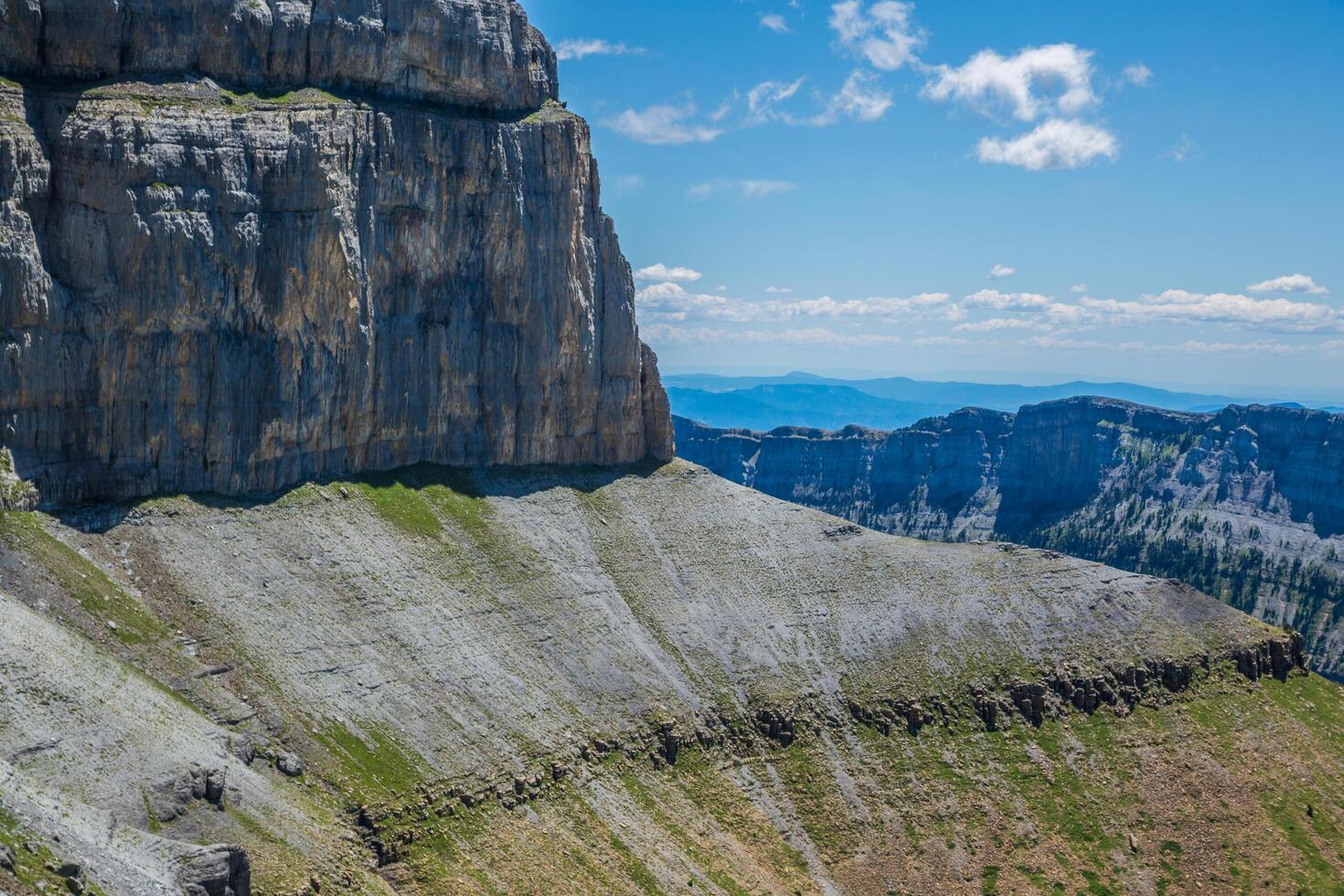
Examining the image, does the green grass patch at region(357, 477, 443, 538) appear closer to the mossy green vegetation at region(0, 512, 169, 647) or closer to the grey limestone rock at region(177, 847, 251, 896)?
the mossy green vegetation at region(0, 512, 169, 647)

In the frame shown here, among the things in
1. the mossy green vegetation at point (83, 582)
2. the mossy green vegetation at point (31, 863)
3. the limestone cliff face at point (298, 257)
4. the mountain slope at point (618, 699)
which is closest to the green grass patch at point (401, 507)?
the mountain slope at point (618, 699)

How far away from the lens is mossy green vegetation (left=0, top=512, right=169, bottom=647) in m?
87.6

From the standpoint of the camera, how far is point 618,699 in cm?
11069

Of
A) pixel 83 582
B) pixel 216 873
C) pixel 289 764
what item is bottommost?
pixel 289 764

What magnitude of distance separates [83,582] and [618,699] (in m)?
46.2

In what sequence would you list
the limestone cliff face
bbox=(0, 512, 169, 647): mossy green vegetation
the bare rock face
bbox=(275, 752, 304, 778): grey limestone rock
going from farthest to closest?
the bare rock face, the limestone cliff face, bbox=(0, 512, 169, 647): mossy green vegetation, bbox=(275, 752, 304, 778): grey limestone rock

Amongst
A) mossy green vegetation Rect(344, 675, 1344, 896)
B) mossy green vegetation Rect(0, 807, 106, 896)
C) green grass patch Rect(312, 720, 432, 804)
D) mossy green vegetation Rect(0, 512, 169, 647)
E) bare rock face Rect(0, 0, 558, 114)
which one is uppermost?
bare rock face Rect(0, 0, 558, 114)

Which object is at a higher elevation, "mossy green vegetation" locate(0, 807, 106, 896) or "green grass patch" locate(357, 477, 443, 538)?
"green grass patch" locate(357, 477, 443, 538)

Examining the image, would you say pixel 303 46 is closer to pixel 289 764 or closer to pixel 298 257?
pixel 298 257

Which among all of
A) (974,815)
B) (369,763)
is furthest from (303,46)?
(974,815)

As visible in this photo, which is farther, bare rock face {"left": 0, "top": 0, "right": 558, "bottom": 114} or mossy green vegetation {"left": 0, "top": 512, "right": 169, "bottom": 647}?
bare rock face {"left": 0, "top": 0, "right": 558, "bottom": 114}

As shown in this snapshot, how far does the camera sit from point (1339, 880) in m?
109

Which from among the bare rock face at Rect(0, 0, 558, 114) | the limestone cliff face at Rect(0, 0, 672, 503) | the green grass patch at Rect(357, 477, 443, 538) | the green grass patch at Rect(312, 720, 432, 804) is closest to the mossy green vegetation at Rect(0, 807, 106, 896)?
the green grass patch at Rect(312, 720, 432, 804)

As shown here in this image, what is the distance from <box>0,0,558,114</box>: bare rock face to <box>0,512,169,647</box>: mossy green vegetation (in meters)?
40.1
